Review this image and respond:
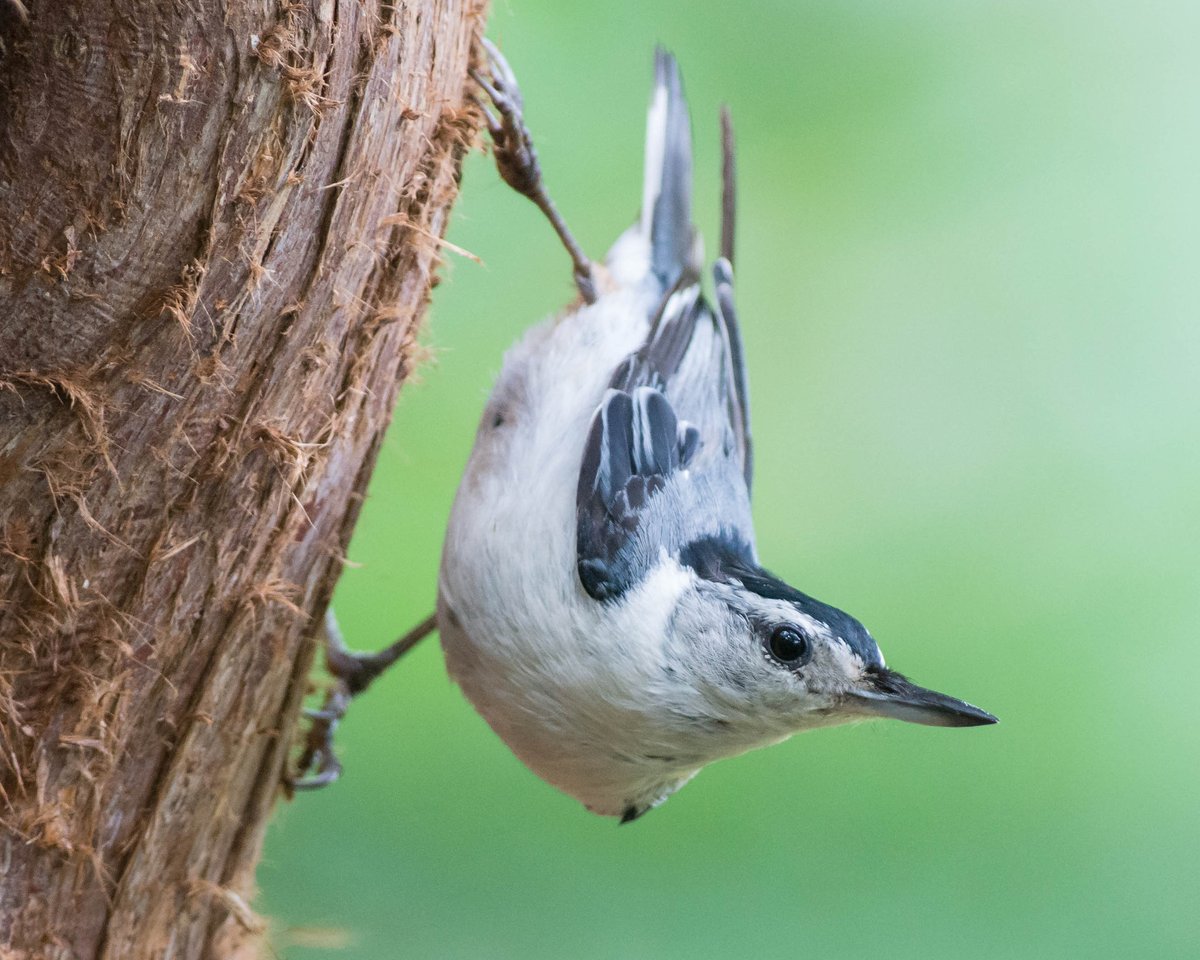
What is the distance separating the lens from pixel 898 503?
2.13 meters

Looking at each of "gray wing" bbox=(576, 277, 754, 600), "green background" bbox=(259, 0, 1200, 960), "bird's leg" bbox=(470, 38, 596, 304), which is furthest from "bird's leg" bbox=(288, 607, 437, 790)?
"bird's leg" bbox=(470, 38, 596, 304)

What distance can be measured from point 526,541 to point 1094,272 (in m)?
1.40

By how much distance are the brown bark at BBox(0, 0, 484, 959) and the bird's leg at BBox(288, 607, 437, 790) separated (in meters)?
0.54

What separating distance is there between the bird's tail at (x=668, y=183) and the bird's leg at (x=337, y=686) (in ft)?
2.56

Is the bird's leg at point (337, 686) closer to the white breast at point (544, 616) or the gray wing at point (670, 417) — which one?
the white breast at point (544, 616)

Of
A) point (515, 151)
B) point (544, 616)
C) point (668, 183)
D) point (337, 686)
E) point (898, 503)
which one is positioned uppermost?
point (668, 183)

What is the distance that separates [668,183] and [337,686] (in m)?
1.07

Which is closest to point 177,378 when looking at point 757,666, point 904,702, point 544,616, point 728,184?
point 544,616

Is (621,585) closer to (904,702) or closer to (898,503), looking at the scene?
(904,702)

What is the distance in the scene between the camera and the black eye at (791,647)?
1250mm

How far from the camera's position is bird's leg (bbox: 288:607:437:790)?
1.84 metres

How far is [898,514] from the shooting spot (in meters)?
2.12

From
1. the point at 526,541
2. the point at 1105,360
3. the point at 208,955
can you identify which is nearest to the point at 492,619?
the point at 526,541

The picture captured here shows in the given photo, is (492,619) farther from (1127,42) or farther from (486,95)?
(1127,42)
